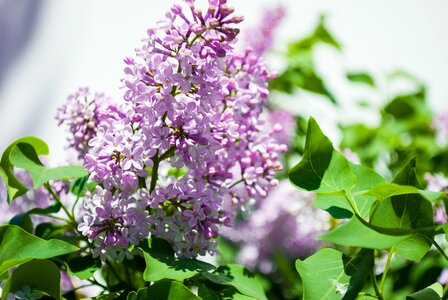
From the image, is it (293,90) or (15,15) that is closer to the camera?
(293,90)

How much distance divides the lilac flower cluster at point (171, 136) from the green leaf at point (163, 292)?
0.06 m

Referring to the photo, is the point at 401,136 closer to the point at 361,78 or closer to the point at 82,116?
the point at 361,78

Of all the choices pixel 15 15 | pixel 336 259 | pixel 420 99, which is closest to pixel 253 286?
pixel 336 259

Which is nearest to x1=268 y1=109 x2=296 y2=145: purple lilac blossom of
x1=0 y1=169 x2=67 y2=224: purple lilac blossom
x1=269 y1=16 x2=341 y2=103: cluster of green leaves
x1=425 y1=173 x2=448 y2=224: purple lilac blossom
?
x1=269 y1=16 x2=341 y2=103: cluster of green leaves

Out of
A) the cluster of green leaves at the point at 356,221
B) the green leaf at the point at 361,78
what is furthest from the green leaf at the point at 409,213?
the green leaf at the point at 361,78

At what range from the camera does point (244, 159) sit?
604 millimetres

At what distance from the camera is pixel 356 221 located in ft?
A: 1.50

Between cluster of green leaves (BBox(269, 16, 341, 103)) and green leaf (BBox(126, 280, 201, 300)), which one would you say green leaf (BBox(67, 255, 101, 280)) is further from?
cluster of green leaves (BBox(269, 16, 341, 103))

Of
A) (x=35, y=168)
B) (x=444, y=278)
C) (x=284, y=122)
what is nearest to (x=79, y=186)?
(x=35, y=168)

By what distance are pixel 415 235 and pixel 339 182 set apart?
0.07 m

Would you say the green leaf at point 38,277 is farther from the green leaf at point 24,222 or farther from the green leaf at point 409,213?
the green leaf at point 409,213

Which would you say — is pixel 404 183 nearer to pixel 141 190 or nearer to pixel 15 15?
pixel 141 190

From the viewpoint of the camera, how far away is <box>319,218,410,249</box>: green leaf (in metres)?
0.44

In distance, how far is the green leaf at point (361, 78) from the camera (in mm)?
1423
